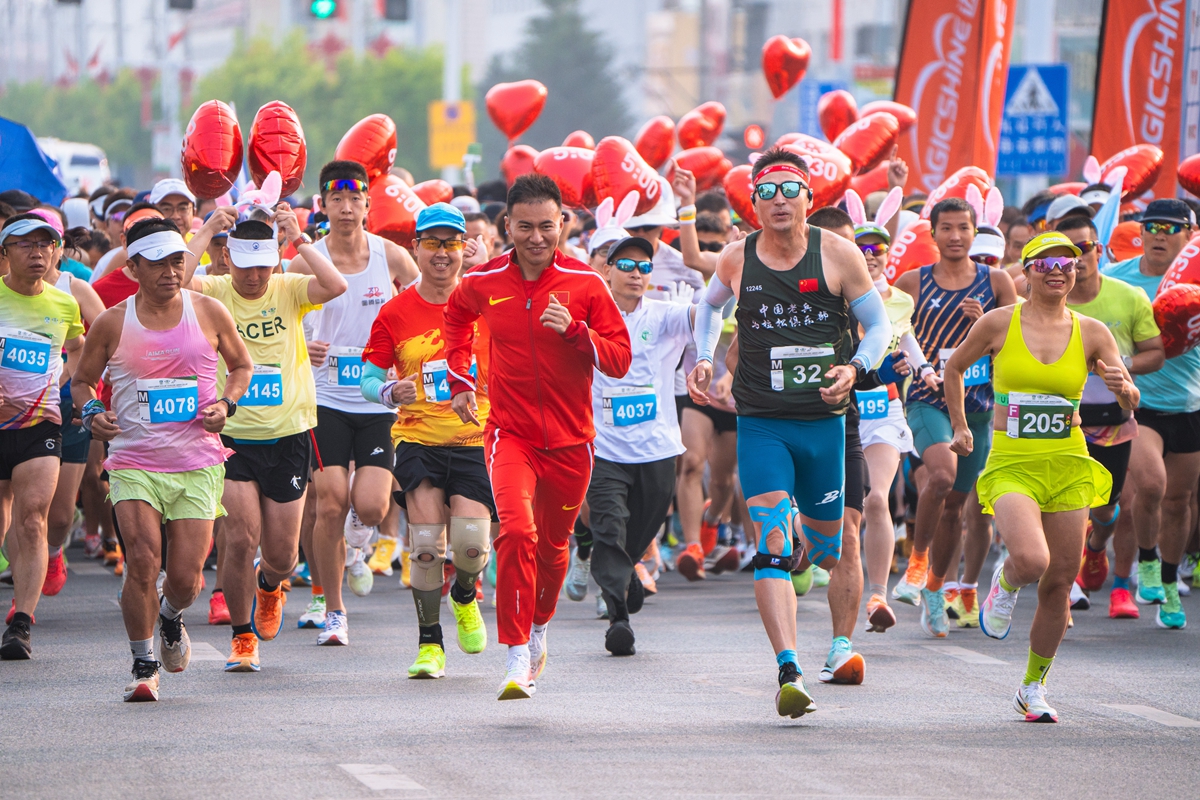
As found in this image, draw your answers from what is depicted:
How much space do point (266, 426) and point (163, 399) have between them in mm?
1205

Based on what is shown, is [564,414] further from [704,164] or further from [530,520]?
[704,164]

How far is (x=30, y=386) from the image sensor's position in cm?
1009

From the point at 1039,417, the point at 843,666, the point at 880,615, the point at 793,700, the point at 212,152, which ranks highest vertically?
the point at 212,152

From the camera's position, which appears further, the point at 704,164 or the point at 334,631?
the point at 704,164

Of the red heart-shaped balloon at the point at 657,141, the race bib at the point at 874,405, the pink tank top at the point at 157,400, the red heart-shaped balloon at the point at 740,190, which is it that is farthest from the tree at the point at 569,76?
the pink tank top at the point at 157,400

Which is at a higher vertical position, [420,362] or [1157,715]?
[420,362]

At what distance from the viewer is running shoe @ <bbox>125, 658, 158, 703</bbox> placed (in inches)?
325

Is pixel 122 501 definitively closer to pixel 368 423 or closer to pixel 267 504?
pixel 267 504

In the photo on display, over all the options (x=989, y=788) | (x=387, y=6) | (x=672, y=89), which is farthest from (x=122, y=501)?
(x=672, y=89)

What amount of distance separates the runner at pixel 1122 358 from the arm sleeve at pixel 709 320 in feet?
8.04

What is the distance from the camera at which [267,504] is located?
31.0 ft

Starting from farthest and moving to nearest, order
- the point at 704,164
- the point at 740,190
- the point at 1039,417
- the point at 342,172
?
the point at 704,164 → the point at 740,190 → the point at 342,172 → the point at 1039,417

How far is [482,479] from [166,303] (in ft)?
5.67

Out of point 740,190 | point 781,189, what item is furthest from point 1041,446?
point 740,190
